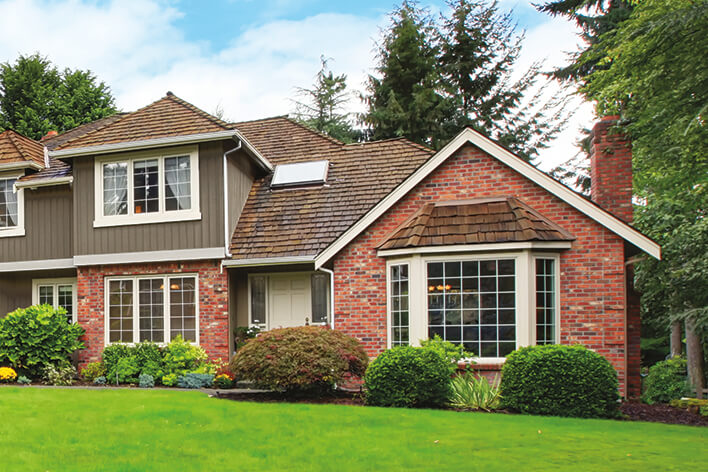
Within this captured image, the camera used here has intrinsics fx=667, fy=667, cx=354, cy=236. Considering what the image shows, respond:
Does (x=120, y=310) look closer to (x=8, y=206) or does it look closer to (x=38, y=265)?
(x=38, y=265)

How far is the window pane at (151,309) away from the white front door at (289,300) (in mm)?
2526

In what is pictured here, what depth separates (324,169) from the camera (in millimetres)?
17016

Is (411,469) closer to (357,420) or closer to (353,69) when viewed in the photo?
(357,420)

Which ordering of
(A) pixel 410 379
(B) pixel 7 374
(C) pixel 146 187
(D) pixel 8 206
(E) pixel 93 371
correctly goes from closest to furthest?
(A) pixel 410 379 → (B) pixel 7 374 → (E) pixel 93 371 → (C) pixel 146 187 → (D) pixel 8 206

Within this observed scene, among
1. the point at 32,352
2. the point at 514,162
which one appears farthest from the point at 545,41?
the point at 32,352

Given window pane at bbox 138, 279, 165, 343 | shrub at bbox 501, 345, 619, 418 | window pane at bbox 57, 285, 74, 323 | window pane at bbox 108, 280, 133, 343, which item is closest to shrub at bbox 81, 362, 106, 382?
window pane at bbox 108, 280, 133, 343

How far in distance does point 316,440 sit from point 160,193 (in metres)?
9.44

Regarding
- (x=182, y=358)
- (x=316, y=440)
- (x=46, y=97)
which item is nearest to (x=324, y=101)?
(x=46, y=97)

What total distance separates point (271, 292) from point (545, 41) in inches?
736

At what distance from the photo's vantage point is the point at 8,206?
17.5 metres

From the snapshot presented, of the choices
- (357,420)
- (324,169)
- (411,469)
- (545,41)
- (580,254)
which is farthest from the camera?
(545,41)

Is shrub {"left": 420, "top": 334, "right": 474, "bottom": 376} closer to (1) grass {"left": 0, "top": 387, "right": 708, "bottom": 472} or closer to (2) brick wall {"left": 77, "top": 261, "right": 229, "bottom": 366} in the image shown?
(1) grass {"left": 0, "top": 387, "right": 708, "bottom": 472}

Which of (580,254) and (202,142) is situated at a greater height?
(202,142)

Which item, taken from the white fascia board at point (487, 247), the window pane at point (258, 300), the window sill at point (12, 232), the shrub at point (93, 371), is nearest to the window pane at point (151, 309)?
the shrub at point (93, 371)
